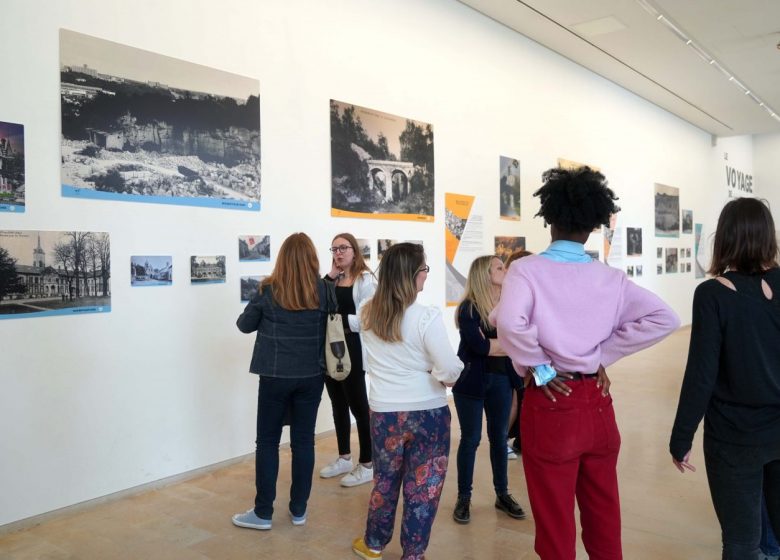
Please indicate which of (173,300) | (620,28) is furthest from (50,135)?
(620,28)

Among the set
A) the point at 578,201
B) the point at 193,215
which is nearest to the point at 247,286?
the point at 193,215

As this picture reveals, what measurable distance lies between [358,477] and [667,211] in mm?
11878

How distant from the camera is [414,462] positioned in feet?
9.93

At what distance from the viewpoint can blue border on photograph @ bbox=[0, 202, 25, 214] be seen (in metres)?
3.82

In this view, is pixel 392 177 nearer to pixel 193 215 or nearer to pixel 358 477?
pixel 193 215

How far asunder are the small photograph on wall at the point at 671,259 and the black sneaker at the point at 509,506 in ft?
38.6

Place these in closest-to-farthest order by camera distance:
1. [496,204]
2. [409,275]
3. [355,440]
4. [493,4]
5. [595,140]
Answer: [409,275] < [355,440] < [493,4] < [496,204] < [595,140]

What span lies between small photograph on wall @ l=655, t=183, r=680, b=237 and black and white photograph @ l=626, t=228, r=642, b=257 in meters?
1.05

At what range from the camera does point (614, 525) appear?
2.40 meters

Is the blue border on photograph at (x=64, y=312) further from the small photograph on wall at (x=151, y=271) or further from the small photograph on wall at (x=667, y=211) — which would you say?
the small photograph on wall at (x=667, y=211)

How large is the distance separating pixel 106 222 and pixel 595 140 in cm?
887

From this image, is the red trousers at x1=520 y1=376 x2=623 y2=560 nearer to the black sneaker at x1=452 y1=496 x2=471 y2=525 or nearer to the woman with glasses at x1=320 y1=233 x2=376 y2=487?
the black sneaker at x1=452 y1=496 x2=471 y2=525

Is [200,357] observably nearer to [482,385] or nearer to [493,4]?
[482,385]

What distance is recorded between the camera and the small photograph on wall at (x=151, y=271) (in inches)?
175
